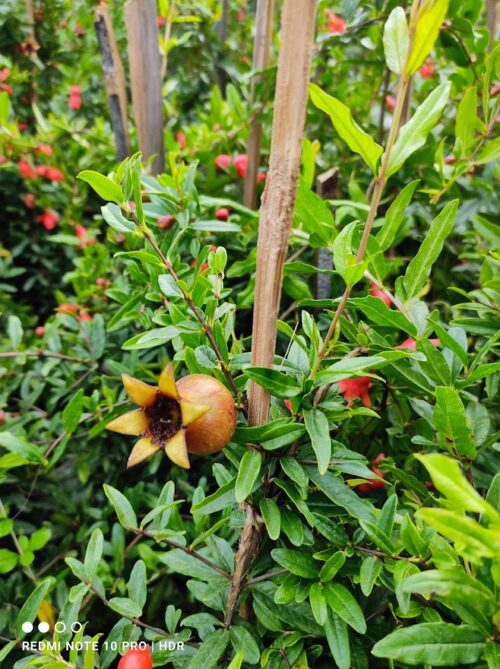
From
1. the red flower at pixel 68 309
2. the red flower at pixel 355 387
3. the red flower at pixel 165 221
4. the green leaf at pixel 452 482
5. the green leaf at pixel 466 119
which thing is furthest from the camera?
the red flower at pixel 68 309

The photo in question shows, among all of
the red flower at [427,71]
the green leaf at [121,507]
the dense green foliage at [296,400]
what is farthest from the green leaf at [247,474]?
the red flower at [427,71]

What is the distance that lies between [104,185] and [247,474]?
319mm

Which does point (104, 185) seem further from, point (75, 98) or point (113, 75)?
point (75, 98)

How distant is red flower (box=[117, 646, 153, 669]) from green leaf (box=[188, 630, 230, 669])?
0.15 ft

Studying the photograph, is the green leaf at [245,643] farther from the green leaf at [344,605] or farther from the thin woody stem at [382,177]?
the thin woody stem at [382,177]

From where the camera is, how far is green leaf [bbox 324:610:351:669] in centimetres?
49

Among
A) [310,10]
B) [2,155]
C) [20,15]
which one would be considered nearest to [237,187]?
[2,155]

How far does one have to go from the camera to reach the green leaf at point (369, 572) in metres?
0.48

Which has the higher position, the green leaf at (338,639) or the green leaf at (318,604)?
the green leaf at (318,604)

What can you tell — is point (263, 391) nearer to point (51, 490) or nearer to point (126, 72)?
point (51, 490)

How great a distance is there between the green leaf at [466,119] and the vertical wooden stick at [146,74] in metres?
0.59

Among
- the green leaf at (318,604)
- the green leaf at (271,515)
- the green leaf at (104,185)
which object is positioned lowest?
the green leaf at (318,604)

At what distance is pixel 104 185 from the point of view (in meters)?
0.54

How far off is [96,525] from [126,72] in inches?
62.0
